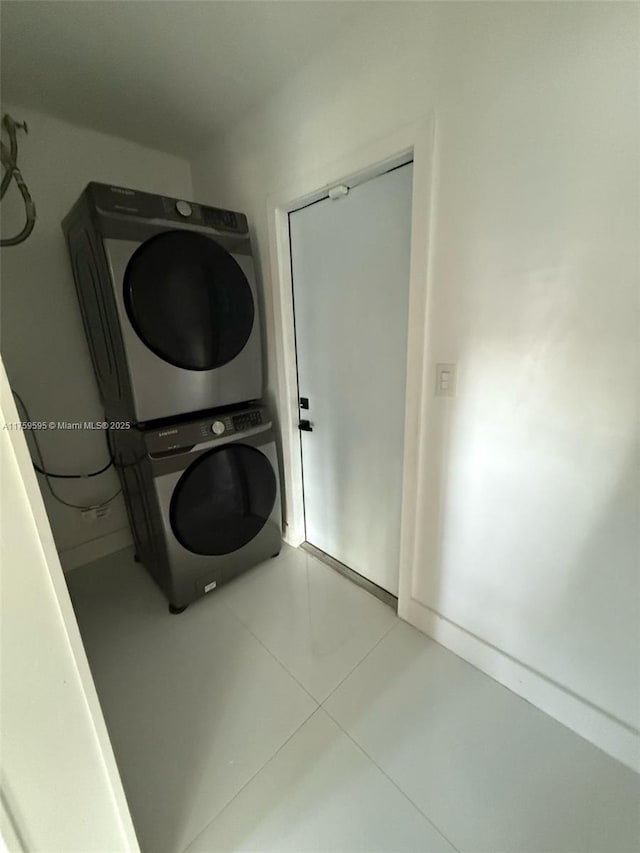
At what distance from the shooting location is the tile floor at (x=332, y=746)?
3.06 feet

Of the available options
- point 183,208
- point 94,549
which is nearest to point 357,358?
point 183,208

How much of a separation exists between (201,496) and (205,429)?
1.04ft

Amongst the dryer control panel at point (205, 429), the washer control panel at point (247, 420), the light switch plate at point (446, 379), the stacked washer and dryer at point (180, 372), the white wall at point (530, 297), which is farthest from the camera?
the washer control panel at point (247, 420)

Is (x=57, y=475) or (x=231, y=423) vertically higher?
(x=231, y=423)

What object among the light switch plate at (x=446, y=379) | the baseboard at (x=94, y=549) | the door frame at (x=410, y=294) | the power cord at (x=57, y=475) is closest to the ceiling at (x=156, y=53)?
the door frame at (x=410, y=294)

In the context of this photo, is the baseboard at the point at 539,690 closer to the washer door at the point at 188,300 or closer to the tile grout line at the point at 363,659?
the tile grout line at the point at 363,659

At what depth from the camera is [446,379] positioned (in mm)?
1210

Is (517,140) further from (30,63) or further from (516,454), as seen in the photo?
(30,63)

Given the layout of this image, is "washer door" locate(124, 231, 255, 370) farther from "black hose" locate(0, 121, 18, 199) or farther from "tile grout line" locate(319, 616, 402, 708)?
"tile grout line" locate(319, 616, 402, 708)

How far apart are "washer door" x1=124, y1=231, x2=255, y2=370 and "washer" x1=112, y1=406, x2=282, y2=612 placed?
0.33 m

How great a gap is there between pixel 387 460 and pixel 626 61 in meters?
1.34

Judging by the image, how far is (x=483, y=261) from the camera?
3.44ft

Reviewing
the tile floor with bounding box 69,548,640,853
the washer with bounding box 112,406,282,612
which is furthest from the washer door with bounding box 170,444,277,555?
the tile floor with bounding box 69,548,640,853

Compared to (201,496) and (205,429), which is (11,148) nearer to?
(205,429)
